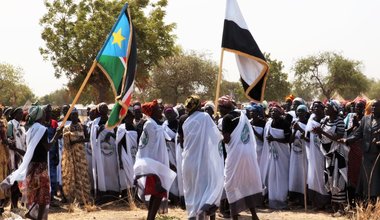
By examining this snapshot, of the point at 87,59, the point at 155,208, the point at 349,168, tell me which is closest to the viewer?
the point at 155,208

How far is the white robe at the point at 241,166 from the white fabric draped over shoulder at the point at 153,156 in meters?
0.88

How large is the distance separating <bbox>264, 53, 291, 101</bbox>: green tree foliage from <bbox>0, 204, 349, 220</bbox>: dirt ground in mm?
43119

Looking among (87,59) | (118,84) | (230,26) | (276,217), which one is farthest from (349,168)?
(87,59)

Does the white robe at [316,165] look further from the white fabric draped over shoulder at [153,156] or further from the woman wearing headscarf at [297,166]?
the white fabric draped over shoulder at [153,156]

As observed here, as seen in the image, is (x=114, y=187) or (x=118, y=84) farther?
(x=114, y=187)

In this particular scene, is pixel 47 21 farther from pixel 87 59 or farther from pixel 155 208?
pixel 155 208

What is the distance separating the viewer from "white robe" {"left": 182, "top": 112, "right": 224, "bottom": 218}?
728cm

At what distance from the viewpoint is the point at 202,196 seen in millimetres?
7270

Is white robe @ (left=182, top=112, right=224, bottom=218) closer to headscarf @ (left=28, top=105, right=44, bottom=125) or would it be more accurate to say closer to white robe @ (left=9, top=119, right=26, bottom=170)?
headscarf @ (left=28, top=105, right=44, bottom=125)

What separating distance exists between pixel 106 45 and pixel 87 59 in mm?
25893

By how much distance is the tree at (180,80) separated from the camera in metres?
50.9

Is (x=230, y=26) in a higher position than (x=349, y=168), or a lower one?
higher

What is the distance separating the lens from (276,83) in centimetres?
5294

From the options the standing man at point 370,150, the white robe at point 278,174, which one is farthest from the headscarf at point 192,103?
the white robe at point 278,174
